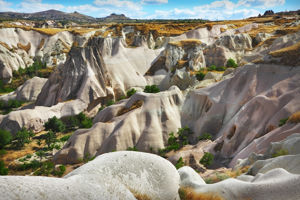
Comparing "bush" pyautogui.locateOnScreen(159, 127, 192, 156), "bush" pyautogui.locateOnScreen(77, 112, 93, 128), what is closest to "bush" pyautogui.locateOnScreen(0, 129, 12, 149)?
"bush" pyautogui.locateOnScreen(77, 112, 93, 128)

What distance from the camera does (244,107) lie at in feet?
76.5

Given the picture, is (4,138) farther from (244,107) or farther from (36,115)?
(244,107)

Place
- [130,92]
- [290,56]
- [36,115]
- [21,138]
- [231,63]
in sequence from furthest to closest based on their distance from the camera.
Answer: [231,63] < [130,92] < [36,115] < [21,138] < [290,56]

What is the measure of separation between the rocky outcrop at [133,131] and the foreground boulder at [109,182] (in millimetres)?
20671

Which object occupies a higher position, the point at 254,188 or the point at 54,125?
the point at 254,188

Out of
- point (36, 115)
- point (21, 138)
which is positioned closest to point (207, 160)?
point (21, 138)

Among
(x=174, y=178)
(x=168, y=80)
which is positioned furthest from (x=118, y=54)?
(x=174, y=178)

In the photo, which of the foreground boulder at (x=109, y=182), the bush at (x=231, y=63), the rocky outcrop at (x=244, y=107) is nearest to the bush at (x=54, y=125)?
the rocky outcrop at (x=244, y=107)

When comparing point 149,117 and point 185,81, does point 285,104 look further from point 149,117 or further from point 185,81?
point 185,81

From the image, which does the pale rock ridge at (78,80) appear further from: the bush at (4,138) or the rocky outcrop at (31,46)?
the rocky outcrop at (31,46)

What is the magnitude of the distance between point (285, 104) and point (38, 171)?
27314 millimetres

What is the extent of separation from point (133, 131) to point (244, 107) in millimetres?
13434

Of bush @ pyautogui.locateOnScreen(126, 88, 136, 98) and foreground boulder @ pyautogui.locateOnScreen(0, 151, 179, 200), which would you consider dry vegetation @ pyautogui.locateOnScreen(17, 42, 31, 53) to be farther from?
foreground boulder @ pyautogui.locateOnScreen(0, 151, 179, 200)

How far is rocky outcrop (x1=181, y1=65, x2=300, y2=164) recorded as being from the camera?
777 inches
